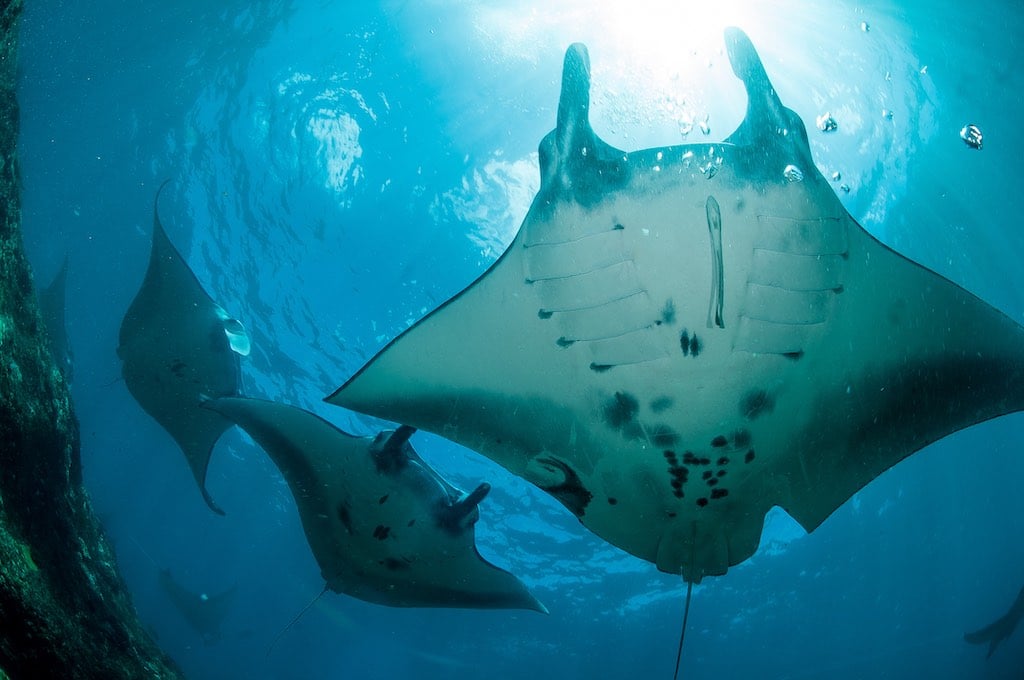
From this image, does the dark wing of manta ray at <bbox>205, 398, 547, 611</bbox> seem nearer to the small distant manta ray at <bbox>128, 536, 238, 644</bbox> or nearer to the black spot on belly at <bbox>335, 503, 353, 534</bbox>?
the black spot on belly at <bbox>335, 503, 353, 534</bbox>

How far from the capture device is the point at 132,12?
328 inches

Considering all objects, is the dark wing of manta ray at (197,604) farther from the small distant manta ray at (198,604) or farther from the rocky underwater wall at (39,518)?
the rocky underwater wall at (39,518)

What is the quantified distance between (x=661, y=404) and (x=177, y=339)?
593 cm

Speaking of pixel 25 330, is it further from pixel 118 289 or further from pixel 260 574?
pixel 260 574

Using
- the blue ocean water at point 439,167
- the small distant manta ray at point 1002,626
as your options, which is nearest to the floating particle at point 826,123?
the blue ocean water at point 439,167

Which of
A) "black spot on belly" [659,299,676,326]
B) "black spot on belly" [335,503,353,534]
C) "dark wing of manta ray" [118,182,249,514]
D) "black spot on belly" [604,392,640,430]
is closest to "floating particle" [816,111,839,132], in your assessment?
"black spot on belly" [659,299,676,326]

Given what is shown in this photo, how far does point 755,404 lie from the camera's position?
112 inches

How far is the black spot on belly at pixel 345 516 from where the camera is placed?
4.81 m

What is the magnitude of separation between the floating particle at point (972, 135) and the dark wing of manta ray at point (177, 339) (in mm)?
10048

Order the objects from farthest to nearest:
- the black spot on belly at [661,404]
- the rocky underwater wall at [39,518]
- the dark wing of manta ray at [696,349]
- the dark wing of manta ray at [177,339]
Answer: the dark wing of manta ray at [177,339]
the rocky underwater wall at [39,518]
the black spot on belly at [661,404]
the dark wing of manta ray at [696,349]

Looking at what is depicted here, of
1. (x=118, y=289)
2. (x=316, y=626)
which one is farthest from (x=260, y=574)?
(x=118, y=289)

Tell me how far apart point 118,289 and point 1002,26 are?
17.8m

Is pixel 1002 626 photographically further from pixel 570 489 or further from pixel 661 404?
pixel 661 404

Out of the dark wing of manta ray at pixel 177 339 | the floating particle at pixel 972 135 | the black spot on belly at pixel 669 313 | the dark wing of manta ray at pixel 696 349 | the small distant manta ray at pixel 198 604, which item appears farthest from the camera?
the small distant manta ray at pixel 198 604
